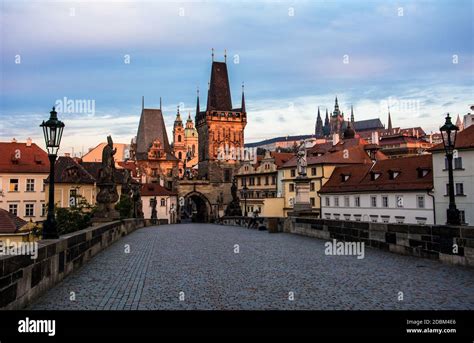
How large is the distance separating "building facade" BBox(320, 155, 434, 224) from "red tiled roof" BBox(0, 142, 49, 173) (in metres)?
32.8

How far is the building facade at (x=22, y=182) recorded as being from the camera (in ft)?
168

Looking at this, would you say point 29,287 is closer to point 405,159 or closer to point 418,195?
point 418,195

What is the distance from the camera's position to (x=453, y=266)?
34.3 feet

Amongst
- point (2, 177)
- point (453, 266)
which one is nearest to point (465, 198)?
point (453, 266)

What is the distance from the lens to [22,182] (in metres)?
52.3

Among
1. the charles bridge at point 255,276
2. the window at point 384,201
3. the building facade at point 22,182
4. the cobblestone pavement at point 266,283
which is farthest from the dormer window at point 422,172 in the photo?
the building facade at point 22,182

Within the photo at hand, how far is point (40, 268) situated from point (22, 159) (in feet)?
166

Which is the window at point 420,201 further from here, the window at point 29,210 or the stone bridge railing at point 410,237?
the window at point 29,210

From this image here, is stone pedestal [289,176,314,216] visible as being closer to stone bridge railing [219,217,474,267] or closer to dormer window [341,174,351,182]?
stone bridge railing [219,217,474,267]

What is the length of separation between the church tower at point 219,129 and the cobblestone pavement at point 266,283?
262 feet

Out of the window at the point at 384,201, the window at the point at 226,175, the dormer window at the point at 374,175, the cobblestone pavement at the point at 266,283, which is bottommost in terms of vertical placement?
the cobblestone pavement at the point at 266,283

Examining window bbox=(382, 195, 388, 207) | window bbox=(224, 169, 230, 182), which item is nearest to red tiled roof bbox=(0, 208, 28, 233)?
window bbox=(382, 195, 388, 207)
